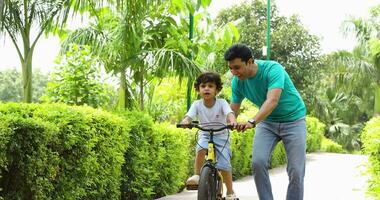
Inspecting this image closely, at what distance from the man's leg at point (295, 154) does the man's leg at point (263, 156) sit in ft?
0.36

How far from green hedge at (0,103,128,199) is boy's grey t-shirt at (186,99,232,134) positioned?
1138 mm

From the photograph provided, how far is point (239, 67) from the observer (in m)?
5.15

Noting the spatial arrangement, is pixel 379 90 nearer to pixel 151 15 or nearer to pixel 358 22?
pixel 358 22

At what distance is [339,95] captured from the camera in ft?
153

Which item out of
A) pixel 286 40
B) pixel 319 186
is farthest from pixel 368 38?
pixel 319 186

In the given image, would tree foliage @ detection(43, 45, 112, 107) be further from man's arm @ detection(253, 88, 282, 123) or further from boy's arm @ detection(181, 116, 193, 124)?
man's arm @ detection(253, 88, 282, 123)

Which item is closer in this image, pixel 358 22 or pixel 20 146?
pixel 20 146

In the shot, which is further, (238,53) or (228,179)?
(228,179)

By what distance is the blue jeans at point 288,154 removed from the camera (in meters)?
5.30

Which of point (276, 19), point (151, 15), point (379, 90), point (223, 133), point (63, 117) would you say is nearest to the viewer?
point (63, 117)

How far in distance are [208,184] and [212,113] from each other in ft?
3.71

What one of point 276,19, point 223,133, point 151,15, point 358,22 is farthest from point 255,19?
point 223,133

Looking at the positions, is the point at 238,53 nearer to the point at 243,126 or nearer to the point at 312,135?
the point at 243,126

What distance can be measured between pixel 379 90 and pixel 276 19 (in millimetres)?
8452
